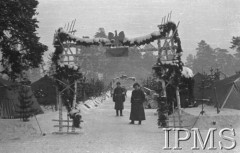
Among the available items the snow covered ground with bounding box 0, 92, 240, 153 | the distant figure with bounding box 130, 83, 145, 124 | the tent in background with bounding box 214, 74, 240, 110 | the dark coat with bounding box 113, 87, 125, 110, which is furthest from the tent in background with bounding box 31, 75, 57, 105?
the tent in background with bounding box 214, 74, 240, 110

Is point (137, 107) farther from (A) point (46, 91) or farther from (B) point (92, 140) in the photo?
(A) point (46, 91)

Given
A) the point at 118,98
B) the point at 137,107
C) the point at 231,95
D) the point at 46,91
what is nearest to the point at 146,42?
the point at 137,107

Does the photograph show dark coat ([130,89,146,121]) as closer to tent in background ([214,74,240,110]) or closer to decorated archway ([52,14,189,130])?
decorated archway ([52,14,189,130])

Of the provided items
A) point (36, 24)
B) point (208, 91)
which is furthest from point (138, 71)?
point (36, 24)

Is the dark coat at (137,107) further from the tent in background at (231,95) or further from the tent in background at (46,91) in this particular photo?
the tent in background at (46,91)

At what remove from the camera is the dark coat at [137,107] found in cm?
1341

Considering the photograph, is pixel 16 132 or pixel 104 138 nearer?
pixel 104 138

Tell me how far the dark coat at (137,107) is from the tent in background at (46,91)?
10919 millimetres

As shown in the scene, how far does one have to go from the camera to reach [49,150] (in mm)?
8102

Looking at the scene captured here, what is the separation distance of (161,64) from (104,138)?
11.5 feet

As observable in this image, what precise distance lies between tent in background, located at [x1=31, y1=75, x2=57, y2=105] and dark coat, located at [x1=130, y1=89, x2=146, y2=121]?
10.9m

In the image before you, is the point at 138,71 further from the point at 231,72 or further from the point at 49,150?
the point at 49,150

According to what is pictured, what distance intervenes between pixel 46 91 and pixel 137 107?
12380 millimetres

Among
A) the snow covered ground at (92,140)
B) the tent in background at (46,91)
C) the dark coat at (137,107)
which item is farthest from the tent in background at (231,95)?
the tent in background at (46,91)
